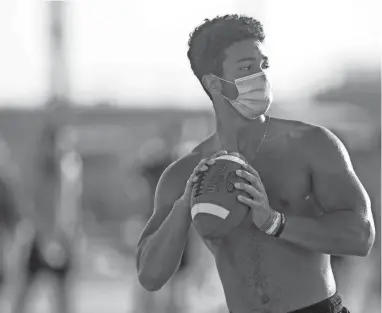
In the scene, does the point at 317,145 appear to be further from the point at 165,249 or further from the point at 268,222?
the point at 165,249

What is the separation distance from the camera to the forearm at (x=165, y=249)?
282 centimetres

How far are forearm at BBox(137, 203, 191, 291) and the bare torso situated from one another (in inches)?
6.8

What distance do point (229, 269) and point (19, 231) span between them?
5097 mm

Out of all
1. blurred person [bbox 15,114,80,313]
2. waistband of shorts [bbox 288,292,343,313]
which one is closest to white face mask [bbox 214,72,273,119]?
waistband of shorts [bbox 288,292,343,313]

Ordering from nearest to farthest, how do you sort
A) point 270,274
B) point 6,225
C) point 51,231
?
point 270,274, point 6,225, point 51,231

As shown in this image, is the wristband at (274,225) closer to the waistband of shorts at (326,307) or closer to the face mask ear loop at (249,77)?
the waistband of shorts at (326,307)

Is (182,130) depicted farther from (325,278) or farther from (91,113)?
(325,278)

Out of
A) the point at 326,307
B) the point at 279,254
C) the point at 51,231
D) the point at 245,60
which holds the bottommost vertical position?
the point at 51,231

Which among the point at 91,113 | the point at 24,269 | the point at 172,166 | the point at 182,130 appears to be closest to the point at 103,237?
the point at 91,113

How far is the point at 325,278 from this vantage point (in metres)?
2.89

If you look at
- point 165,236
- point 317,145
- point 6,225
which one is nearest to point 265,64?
point 317,145

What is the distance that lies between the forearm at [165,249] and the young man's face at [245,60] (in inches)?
17.6

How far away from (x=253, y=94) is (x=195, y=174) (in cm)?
32

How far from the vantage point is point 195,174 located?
2.79m
